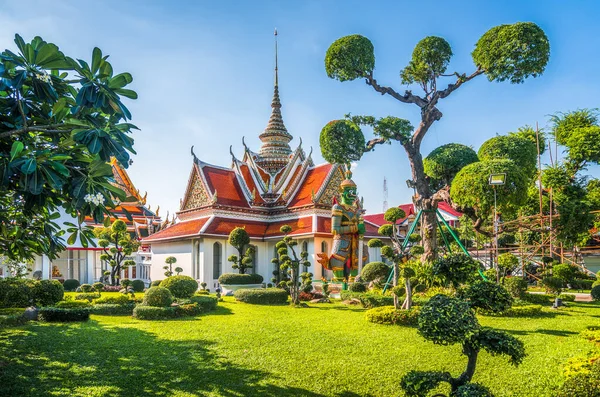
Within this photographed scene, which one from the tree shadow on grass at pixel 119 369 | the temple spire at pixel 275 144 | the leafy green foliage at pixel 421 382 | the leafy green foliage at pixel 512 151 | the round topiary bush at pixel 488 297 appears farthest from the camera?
the temple spire at pixel 275 144

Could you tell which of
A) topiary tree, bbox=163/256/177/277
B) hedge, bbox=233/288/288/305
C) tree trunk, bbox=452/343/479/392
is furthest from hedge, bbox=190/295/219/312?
tree trunk, bbox=452/343/479/392

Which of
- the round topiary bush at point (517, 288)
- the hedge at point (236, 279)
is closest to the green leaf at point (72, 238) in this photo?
the round topiary bush at point (517, 288)

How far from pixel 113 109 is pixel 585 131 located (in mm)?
20435

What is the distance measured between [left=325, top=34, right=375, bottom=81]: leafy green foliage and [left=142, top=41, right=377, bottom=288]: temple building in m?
7.66

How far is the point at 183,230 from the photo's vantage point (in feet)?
73.0

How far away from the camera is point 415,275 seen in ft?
33.7

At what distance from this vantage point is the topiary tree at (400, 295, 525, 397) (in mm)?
3809

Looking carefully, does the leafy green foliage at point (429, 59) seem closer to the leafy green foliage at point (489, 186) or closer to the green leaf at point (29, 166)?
the leafy green foliage at point (489, 186)

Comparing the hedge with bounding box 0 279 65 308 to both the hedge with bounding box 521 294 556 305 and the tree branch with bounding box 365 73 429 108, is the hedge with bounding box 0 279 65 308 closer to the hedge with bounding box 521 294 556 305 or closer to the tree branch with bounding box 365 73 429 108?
the tree branch with bounding box 365 73 429 108

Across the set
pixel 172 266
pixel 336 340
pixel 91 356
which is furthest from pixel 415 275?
pixel 172 266

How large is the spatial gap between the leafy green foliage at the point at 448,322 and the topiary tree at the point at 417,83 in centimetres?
1145

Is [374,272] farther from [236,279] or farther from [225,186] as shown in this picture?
[225,186]

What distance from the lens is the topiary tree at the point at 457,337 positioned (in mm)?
3809

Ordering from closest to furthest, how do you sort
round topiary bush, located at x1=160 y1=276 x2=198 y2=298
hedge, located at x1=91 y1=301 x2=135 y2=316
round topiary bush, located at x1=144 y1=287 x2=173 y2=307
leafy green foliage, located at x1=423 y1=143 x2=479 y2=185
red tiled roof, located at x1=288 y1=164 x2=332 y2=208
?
1. round topiary bush, located at x1=144 y1=287 x2=173 y2=307
2. hedge, located at x1=91 y1=301 x2=135 y2=316
3. round topiary bush, located at x1=160 y1=276 x2=198 y2=298
4. leafy green foliage, located at x1=423 y1=143 x2=479 y2=185
5. red tiled roof, located at x1=288 y1=164 x2=332 y2=208
